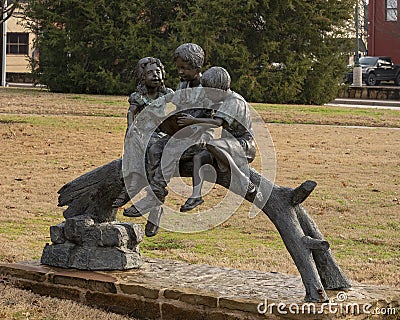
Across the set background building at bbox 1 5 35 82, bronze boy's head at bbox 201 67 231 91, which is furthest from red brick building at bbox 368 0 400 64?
bronze boy's head at bbox 201 67 231 91

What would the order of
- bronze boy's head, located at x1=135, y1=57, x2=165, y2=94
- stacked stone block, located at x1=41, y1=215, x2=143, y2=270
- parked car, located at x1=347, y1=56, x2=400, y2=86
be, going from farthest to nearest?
parked car, located at x1=347, y1=56, x2=400, y2=86 < stacked stone block, located at x1=41, y1=215, x2=143, y2=270 < bronze boy's head, located at x1=135, y1=57, x2=165, y2=94

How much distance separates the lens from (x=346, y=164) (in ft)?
49.6

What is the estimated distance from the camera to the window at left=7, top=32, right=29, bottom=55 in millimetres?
50688

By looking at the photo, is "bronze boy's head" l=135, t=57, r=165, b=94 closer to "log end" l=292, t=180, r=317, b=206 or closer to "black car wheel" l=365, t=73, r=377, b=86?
"log end" l=292, t=180, r=317, b=206

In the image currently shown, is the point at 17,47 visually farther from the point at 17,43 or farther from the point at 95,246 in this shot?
the point at 95,246

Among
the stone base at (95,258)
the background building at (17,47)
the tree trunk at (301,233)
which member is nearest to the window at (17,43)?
the background building at (17,47)

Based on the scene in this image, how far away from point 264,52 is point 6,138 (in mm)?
12114

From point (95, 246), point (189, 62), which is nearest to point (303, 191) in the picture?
point (189, 62)

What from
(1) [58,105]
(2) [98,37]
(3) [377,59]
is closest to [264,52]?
(2) [98,37]

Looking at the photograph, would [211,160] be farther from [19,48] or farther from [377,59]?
[19,48]

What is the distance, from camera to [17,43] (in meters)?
50.9

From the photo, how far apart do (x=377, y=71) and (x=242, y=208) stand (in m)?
34.2

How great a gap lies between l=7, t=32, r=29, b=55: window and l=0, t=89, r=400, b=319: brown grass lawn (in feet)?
92.5

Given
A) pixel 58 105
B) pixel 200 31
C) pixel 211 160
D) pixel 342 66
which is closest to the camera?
pixel 211 160
